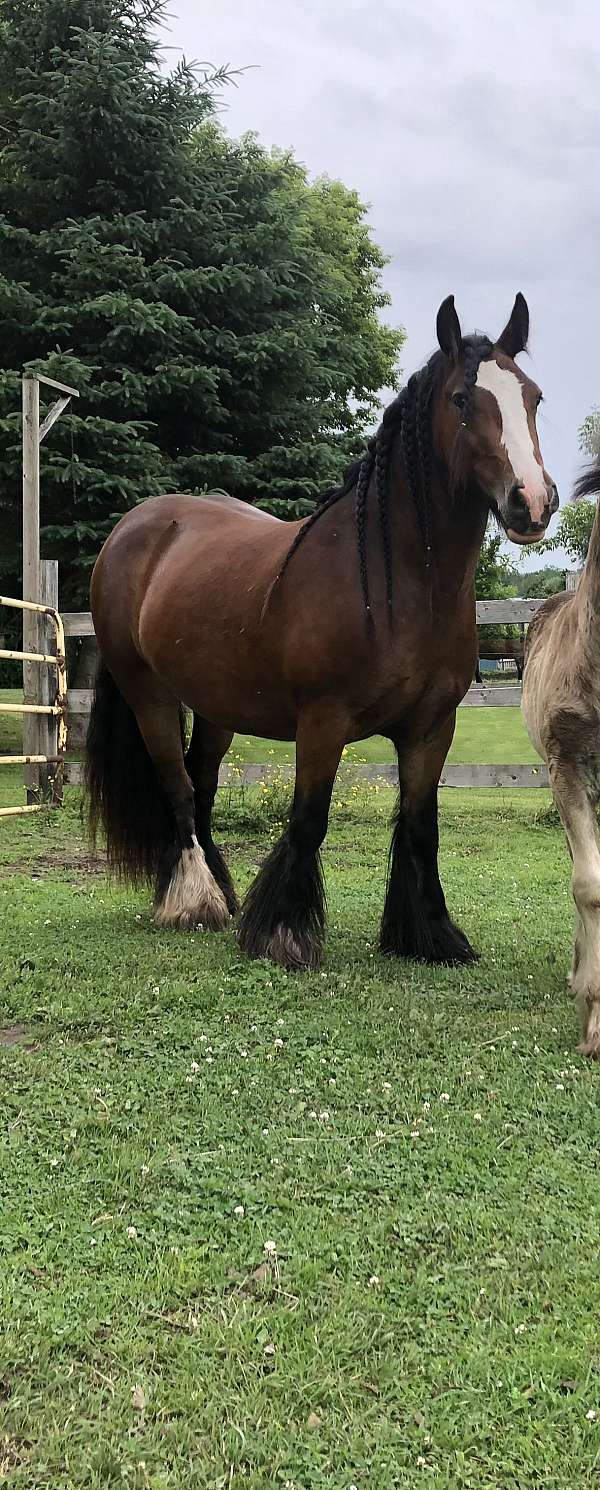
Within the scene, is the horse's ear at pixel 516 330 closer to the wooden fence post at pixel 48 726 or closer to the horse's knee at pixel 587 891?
the horse's knee at pixel 587 891

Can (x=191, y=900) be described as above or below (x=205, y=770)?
below

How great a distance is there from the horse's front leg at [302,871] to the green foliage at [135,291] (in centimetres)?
771

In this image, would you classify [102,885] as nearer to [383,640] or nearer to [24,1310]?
[383,640]

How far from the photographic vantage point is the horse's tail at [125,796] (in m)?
5.28

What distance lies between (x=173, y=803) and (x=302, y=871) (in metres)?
1.28

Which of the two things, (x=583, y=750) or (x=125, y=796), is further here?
(x=125, y=796)

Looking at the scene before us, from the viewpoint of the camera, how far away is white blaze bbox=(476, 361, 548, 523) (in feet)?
10.8

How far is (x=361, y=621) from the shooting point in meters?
3.89

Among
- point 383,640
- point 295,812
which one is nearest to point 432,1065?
point 295,812

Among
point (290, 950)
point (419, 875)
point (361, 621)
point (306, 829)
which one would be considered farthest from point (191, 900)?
point (361, 621)

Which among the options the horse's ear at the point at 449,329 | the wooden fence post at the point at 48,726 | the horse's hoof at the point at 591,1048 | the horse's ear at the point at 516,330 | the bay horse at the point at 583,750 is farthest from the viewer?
the wooden fence post at the point at 48,726

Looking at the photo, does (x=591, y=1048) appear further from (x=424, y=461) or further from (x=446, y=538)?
(x=424, y=461)

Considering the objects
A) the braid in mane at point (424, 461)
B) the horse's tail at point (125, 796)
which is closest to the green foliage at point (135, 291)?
the horse's tail at point (125, 796)

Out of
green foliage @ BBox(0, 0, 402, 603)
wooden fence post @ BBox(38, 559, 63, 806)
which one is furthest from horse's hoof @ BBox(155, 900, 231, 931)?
green foliage @ BBox(0, 0, 402, 603)
